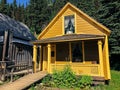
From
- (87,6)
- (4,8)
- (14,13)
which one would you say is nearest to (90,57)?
(87,6)

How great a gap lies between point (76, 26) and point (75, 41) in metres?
1.64

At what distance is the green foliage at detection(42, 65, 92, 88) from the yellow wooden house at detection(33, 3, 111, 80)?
46.0 inches

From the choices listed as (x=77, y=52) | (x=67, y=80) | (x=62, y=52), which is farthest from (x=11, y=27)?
(x=67, y=80)

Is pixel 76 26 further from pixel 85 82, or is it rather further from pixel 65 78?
pixel 85 82

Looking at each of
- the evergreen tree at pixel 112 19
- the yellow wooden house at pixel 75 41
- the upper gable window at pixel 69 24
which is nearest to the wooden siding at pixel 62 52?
the yellow wooden house at pixel 75 41

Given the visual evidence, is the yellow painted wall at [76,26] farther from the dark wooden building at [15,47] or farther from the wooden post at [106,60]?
the dark wooden building at [15,47]

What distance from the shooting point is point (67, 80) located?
13906mm

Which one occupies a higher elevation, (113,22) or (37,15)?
(37,15)

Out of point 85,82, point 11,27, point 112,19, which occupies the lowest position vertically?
point 85,82

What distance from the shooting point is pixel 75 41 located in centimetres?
1698

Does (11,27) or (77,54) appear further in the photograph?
(11,27)

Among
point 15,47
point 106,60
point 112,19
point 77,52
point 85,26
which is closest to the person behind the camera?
point 106,60

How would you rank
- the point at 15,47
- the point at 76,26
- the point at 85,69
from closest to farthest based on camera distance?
the point at 85,69, the point at 76,26, the point at 15,47

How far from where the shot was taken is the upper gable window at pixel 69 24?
58.7 feet
